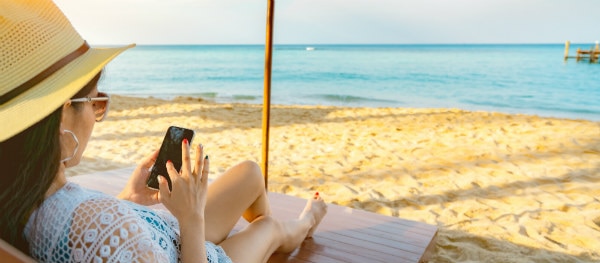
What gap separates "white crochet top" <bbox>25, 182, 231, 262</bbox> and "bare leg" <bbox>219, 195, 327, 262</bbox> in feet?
2.08

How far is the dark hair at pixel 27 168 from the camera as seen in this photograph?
84 cm

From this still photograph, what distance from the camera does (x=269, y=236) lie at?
5.71 feet

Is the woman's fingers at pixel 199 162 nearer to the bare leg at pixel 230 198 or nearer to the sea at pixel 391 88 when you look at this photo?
the bare leg at pixel 230 198

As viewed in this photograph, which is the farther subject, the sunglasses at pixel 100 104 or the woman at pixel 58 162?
the sunglasses at pixel 100 104

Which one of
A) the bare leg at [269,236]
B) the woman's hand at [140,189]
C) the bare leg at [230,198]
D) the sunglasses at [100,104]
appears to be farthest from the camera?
the bare leg at [230,198]

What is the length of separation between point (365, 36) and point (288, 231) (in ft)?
166

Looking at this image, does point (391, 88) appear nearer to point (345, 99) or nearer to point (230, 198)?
point (345, 99)

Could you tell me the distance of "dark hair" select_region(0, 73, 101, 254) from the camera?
84 cm

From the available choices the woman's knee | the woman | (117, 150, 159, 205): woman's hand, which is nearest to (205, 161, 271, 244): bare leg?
the woman's knee

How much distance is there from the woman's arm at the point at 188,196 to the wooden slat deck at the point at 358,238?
0.92 metres

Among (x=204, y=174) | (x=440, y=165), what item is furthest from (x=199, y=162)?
(x=440, y=165)

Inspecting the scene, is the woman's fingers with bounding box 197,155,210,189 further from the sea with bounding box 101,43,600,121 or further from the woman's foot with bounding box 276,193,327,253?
the sea with bounding box 101,43,600,121

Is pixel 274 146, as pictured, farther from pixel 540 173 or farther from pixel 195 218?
pixel 195 218

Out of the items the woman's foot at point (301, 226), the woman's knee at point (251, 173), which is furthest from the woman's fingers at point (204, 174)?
the woman's foot at point (301, 226)
